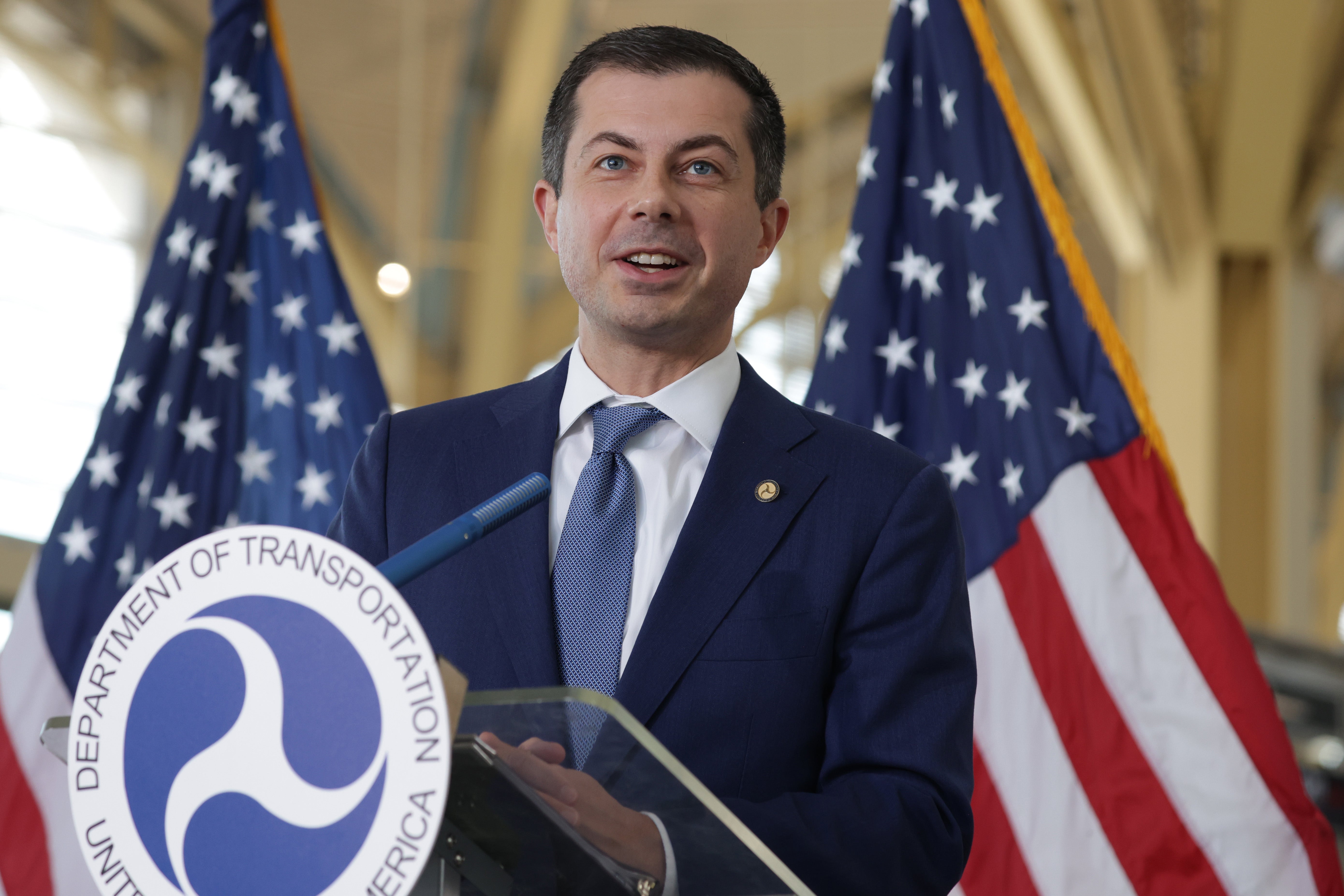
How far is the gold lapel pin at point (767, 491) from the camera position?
5.87 feet

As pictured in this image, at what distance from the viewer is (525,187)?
789cm

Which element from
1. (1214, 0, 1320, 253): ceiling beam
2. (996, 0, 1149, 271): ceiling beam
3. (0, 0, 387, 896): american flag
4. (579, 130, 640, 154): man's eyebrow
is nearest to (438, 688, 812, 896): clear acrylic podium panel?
(579, 130, 640, 154): man's eyebrow

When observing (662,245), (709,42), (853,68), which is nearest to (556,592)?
(662,245)

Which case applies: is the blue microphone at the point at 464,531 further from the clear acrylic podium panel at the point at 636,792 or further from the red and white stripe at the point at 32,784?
the red and white stripe at the point at 32,784

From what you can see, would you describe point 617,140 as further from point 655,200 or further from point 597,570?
point 597,570

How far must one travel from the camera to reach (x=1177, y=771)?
123 inches

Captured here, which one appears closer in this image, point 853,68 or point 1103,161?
point 1103,161

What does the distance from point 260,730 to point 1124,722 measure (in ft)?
7.97

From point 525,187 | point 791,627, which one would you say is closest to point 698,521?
point 791,627

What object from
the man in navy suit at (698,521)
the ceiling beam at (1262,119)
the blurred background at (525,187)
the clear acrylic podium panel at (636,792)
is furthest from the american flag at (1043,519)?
the ceiling beam at (1262,119)

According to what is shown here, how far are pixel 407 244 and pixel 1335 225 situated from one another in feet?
20.6

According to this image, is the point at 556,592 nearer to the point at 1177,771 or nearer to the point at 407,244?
the point at 1177,771

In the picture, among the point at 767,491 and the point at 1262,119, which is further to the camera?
the point at 1262,119

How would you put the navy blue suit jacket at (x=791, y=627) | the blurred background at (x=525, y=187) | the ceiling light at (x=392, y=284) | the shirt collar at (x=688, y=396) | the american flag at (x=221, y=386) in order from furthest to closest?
1. the ceiling light at (x=392, y=284)
2. the blurred background at (x=525, y=187)
3. the american flag at (x=221, y=386)
4. the shirt collar at (x=688, y=396)
5. the navy blue suit jacket at (x=791, y=627)
